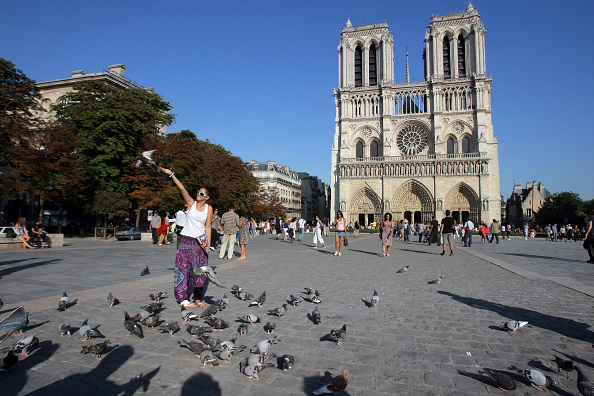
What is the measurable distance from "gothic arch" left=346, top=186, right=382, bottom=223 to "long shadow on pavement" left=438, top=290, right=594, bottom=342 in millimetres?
48981

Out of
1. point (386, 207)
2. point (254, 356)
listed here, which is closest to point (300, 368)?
point (254, 356)

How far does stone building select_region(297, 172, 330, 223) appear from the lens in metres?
92.9

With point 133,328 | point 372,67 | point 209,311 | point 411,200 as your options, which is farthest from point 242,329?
point 372,67

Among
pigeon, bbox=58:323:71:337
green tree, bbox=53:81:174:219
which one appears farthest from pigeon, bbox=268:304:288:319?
green tree, bbox=53:81:174:219

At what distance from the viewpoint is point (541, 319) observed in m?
4.71

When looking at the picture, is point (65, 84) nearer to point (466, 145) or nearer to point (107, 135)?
point (107, 135)

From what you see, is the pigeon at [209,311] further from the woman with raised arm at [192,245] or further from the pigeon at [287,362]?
the pigeon at [287,362]

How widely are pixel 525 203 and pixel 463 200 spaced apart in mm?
Result: 32916

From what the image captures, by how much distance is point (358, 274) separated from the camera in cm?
888

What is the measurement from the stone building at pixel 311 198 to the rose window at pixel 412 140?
1458 inches

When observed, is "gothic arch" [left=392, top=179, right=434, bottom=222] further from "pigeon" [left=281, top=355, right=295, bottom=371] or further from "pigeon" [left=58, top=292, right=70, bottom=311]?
"pigeon" [left=281, top=355, right=295, bottom=371]

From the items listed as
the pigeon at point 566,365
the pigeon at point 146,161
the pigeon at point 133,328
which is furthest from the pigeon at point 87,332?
the pigeon at point 566,365

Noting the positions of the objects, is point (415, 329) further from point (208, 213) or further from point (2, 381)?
point (2, 381)

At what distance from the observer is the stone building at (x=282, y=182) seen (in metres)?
73.7
